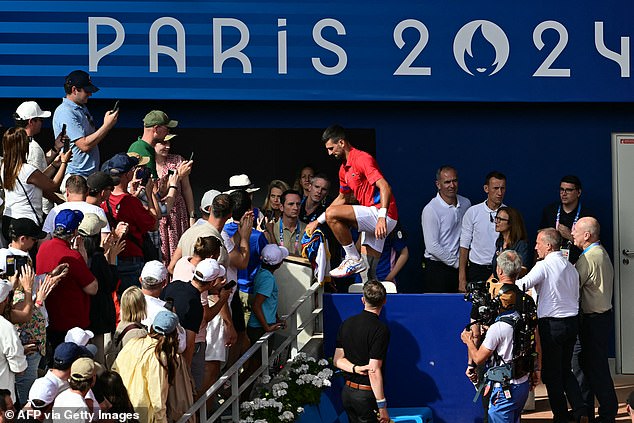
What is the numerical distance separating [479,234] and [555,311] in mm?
1670

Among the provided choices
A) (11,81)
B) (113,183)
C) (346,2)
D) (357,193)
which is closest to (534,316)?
(357,193)

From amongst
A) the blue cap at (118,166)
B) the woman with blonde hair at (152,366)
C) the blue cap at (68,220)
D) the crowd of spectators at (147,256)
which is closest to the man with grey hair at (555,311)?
the crowd of spectators at (147,256)

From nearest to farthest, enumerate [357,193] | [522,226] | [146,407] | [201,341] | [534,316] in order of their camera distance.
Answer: [146,407]
[201,341]
[534,316]
[357,193]
[522,226]

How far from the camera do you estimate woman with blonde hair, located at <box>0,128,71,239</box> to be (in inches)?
392

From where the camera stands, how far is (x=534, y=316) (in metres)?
10.7

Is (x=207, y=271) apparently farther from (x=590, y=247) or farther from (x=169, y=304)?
(x=590, y=247)

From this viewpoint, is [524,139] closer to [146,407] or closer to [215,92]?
[215,92]

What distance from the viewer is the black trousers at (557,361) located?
11922 millimetres

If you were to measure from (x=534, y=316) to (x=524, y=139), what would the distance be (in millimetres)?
4065

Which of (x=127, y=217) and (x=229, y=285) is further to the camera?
(x=127, y=217)

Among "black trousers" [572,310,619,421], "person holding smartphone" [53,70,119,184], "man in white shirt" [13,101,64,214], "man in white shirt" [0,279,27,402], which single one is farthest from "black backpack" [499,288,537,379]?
"man in white shirt" [0,279,27,402]

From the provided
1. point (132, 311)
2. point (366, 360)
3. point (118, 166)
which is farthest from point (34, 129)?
point (366, 360)

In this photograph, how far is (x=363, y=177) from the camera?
453 inches

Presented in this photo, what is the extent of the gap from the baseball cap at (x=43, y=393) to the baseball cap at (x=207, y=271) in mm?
1854
